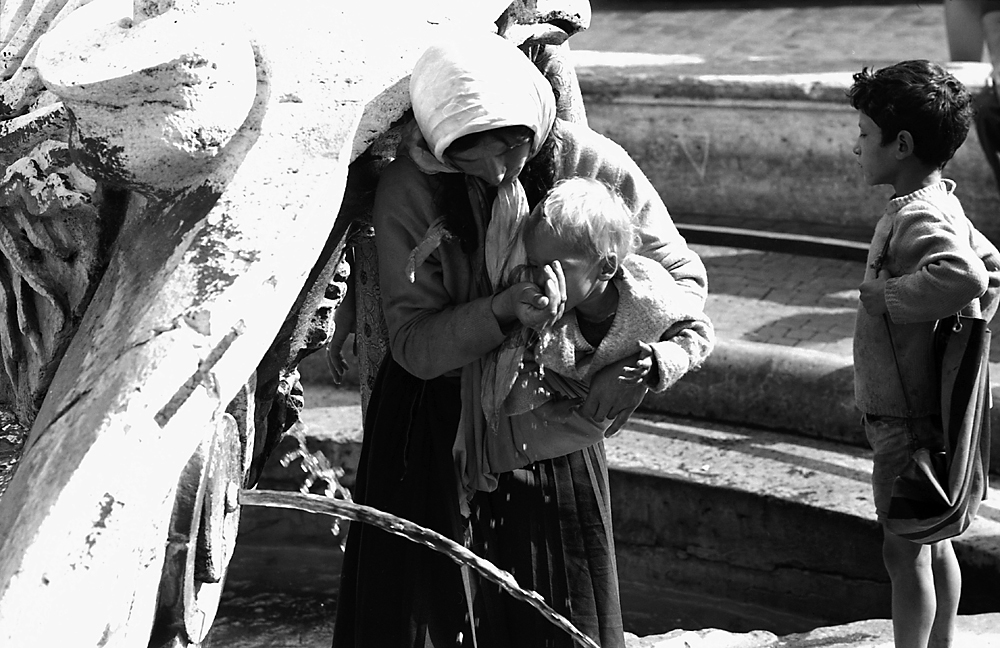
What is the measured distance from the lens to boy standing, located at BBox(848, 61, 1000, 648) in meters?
2.83

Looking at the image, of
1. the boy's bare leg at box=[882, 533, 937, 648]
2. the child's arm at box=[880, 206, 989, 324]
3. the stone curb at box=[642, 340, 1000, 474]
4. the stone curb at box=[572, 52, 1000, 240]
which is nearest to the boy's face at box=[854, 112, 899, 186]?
the child's arm at box=[880, 206, 989, 324]

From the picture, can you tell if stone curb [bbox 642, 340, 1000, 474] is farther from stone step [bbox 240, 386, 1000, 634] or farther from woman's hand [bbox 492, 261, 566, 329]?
woman's hand [bbox 492, 261, 566, 329]

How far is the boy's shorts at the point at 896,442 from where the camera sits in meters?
2.90

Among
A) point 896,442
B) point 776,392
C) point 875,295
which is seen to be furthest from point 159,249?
point 776,392

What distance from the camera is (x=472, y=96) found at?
2.11m

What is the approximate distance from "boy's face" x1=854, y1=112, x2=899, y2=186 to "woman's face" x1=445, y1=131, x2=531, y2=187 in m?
0.95

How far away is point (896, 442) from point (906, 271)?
13.7 inches

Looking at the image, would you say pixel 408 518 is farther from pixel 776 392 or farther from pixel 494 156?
pixel 776 392

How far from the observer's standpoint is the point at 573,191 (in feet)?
7.43

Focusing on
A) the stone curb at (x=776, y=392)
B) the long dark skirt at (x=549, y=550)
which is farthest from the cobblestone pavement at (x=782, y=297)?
the long dark skirt at (x=549, y=550)

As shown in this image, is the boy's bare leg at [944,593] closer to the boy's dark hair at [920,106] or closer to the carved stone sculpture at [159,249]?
the boy's dark hair at [920,106]

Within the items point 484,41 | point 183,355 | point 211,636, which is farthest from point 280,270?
point 211,636

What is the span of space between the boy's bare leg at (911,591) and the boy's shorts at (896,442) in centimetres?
9

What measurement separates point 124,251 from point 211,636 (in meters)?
2.00
